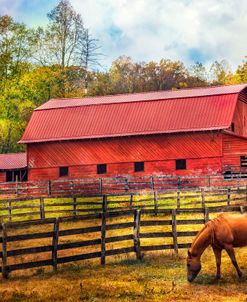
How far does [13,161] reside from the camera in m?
47.9

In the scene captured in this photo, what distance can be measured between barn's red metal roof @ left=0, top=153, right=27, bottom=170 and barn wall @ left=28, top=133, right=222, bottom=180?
66.5 inches

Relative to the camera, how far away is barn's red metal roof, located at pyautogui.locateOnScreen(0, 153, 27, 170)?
47.0 metres

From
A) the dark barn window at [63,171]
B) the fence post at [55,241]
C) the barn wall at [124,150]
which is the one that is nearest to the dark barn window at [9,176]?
the barn wall at [124,150]

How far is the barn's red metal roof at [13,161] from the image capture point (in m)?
47.0

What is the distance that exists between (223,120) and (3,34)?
30139mm

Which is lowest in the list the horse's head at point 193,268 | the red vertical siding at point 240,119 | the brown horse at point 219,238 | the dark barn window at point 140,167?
the horse's head at point 193,268

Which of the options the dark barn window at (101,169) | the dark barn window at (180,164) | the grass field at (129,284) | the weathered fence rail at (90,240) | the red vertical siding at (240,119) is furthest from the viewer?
the red vertical siding at (240,119)

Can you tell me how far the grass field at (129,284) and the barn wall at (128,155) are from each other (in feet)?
84.2

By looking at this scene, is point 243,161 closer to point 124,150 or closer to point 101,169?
point 124,150

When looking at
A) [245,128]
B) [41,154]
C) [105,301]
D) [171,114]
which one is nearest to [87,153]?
[41,154]

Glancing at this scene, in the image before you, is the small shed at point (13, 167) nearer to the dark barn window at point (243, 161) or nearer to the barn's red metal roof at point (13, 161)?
the barn's red metal roof at point (13, 161)

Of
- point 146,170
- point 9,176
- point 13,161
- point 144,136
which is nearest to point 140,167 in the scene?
point 146,170

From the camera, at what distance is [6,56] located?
5912 cm

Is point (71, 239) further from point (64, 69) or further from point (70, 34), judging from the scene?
point (70, 34)
